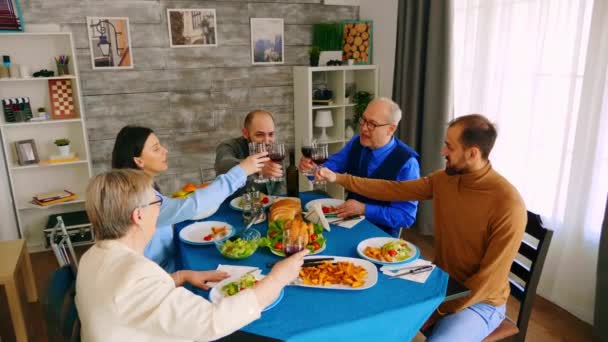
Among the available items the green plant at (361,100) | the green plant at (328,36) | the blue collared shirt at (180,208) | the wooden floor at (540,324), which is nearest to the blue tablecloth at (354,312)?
the blue collared shirt at (180,208)

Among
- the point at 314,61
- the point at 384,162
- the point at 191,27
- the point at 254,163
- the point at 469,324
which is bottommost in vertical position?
the point at 469,324

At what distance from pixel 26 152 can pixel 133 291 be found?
327 cm

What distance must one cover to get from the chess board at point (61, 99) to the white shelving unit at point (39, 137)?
4 centimetres

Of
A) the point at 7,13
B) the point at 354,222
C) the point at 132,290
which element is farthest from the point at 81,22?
the point at 132,290

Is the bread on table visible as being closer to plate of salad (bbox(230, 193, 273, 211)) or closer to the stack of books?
plate of salad (bbox(230, 193, 273, 211))

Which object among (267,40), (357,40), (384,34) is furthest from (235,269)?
(384,34)

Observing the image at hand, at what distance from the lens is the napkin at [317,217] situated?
6.66ft

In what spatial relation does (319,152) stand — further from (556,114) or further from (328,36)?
(328,36)

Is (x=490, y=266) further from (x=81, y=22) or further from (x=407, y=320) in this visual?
(x=81, y=22)

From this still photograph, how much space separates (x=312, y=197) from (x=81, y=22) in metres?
2.66

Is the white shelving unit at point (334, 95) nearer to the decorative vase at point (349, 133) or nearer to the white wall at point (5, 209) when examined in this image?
the decorative vase at point (349, 133)

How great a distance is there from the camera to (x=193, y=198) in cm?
195

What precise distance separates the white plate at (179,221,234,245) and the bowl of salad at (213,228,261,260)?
2.9 inches

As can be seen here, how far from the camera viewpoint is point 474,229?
192 cm
